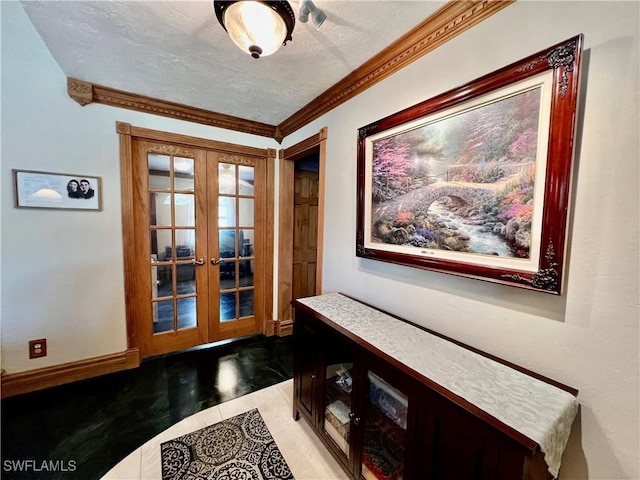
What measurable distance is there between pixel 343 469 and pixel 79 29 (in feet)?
9.19

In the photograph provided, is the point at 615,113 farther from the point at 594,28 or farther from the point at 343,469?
the point at 343,469

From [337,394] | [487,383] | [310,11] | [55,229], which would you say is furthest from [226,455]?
[310,11]

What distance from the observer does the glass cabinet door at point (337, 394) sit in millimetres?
1316

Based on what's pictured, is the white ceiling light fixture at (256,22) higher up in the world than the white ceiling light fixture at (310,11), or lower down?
lower down

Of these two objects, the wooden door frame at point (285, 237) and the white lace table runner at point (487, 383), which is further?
the wooden door frame at point (285, 237)

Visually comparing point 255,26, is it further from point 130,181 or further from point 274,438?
point 274,438

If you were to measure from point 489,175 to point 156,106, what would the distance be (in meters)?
2.61

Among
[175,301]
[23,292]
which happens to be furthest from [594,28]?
[23,292]

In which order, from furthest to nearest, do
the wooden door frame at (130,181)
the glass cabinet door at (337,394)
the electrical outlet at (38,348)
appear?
the wooden door frame at (130,181) < the electrical outlet at (38,348) < the glass cabinet door at (337,394)

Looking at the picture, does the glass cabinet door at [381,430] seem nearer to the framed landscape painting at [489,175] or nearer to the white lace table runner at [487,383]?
the white lace table runner at [487,383]

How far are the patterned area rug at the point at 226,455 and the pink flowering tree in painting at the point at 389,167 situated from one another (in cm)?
165

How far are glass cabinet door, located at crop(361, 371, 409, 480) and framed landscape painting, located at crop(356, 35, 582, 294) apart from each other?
2.06 feet

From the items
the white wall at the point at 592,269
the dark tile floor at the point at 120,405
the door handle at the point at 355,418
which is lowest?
the dark tile floor at the point at 120,405

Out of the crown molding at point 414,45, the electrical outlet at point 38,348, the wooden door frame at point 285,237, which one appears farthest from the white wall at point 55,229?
the crown molding at point 414,45
